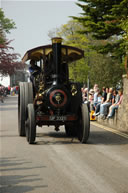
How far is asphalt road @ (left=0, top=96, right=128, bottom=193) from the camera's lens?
23.2 feet

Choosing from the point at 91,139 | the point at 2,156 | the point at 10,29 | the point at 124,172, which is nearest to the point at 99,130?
the point at 91,139

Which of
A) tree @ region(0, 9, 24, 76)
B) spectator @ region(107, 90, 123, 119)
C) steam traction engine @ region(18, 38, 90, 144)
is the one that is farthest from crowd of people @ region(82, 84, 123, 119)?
tree @ region(0, 9, 24, 76)

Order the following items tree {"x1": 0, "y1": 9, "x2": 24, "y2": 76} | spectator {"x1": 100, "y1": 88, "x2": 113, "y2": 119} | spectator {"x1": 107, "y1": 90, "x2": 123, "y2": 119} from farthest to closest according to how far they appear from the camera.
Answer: tree {"x1": 0, "y1": 9, "x2": 24, "y2": 76} → spectator {"x1": 100, "y1": 88, "x2": 113, "y2": 119} → spectator {"x1": 107, "y1": 90, "x2": 123, "y2": 119}

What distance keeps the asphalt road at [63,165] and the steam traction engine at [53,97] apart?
1.68ft

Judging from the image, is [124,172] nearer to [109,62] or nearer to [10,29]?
[109,62]

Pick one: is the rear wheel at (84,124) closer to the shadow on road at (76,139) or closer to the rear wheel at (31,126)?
the shadow on road at (76,139)

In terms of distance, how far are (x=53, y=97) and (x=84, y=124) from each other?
4.01 ft

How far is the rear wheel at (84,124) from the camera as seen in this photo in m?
12.1

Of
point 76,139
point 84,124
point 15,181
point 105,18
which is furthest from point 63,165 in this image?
point 105,18

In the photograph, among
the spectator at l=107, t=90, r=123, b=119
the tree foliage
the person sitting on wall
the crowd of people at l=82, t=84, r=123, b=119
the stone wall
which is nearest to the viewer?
the person sitting on wall

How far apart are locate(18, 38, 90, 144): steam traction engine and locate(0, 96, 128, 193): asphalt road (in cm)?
51

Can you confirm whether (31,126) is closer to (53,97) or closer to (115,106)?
(53,97)

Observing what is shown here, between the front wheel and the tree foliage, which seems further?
the tree foliage

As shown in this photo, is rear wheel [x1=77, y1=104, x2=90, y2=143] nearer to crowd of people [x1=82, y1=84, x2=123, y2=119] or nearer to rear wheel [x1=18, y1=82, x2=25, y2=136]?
rear wheel [x1=18, y1=82, x2=25, y2=136]
